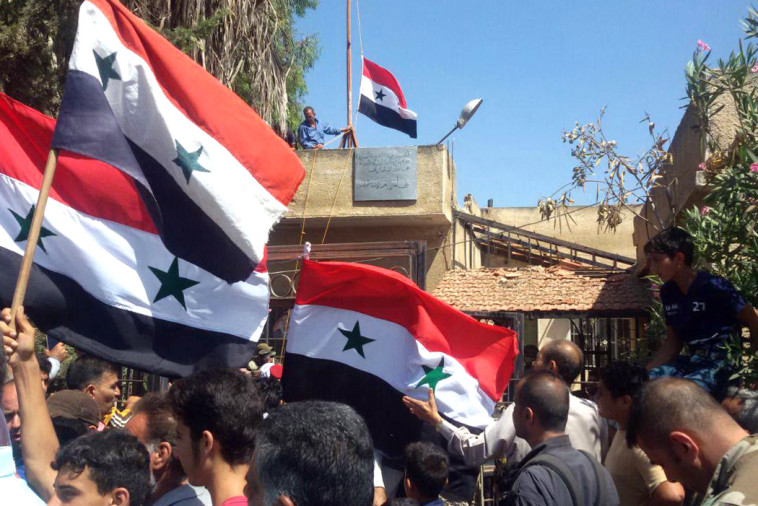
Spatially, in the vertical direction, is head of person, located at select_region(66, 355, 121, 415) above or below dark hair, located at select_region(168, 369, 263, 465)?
below

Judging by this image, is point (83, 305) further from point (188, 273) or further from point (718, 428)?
point (718, 428)

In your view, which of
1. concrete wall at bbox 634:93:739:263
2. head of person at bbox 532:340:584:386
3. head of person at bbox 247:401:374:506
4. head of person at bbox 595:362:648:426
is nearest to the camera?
head of person at bbox 247:401:374:506

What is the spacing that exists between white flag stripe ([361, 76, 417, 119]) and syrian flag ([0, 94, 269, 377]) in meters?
11.3

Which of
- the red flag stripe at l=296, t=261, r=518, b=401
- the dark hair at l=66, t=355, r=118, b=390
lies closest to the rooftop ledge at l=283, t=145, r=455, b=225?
the red flag stripe at l=296, t=261, r=518, b=401

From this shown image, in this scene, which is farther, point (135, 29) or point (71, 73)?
point (135, 29)

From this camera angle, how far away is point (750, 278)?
4.64 meters

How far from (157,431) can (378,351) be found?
7.16ft

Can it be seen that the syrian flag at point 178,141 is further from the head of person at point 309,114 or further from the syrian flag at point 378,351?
the head of person at point 309,114

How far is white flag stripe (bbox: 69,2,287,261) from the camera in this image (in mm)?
3949

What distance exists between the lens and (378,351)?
5477mm

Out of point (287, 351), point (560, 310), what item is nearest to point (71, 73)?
point (287, 351)

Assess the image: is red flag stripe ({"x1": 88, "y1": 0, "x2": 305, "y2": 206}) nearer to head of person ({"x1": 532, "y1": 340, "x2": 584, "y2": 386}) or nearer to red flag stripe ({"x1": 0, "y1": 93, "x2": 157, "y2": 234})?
red flag stripe ({"x1": 0, "y1": 93, "x2": 157, "y2": 234})

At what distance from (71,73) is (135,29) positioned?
17.3 inches

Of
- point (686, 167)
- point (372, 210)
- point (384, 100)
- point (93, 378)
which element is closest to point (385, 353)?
point (93, 378)
